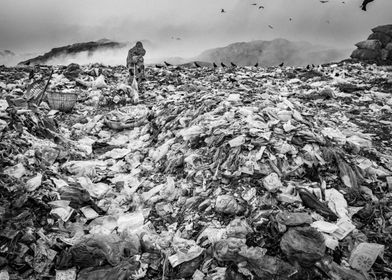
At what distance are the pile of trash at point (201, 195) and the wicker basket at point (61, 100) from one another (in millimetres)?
947

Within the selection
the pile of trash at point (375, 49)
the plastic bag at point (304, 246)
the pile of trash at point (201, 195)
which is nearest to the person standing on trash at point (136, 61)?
the pile of trash at point (201, 195)

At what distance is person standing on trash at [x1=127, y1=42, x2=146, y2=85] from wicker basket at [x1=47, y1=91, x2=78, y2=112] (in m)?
1.67

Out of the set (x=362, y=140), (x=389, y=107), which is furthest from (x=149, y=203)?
(x=389, y=107)

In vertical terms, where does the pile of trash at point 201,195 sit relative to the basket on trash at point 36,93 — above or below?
below

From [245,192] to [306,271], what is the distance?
2.91 ft

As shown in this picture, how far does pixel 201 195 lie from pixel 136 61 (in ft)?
16.6

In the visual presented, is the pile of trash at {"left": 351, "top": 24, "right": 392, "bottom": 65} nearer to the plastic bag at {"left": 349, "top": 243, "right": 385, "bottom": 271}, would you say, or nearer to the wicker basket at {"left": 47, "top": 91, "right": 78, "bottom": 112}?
the wicker basket at {"left": 47, "top": 91, "right": 78, "bottom": 112}

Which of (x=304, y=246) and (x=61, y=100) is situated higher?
(x=61, y=100)

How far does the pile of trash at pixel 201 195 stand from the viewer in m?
2.18

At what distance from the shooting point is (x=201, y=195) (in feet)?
9.67

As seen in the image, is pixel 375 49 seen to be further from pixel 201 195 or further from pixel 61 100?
pixel 201 195

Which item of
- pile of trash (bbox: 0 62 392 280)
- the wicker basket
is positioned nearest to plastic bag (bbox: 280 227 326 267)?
pile of trash (bbox: 0 62 392 280)

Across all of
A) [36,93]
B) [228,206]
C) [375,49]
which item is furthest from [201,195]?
[375,49]

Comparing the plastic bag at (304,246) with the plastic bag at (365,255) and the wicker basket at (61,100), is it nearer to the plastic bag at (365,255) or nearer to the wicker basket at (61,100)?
the plastic bag at (365,255)
